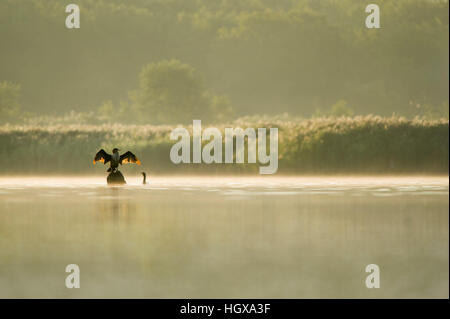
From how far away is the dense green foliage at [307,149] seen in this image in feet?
109

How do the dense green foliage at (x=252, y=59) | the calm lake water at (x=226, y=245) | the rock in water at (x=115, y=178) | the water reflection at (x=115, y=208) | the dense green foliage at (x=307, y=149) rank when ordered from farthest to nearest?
the dense green foliage at (x=252, y=59)
the dense green foliage at (x=307, y=149)
the rock in water at (x=115, y=178)
the water reflection at (x=115, y=208)
the calm lake water at (x=226, y=245)

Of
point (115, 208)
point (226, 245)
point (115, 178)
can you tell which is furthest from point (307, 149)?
point (226, 245)

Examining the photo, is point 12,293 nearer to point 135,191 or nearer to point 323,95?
point 135,191

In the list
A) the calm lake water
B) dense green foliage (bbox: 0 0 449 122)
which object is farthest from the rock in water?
dense green foliage (bbox: 0 0 449 122)

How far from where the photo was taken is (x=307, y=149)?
3384 cm

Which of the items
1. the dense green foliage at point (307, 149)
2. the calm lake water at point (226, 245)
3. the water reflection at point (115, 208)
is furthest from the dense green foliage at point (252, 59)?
the calm lake water at point (226, 245)

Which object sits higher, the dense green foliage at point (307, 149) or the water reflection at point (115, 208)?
the dense green foliage at point (307, 149)

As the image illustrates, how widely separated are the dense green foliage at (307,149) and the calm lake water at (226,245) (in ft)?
40.2

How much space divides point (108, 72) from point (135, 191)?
103 metres

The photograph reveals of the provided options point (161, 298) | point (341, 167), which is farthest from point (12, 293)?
point (341, 167)

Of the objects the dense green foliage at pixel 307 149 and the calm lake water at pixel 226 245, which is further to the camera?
Answer: the dense green foliage at pixel 307 149

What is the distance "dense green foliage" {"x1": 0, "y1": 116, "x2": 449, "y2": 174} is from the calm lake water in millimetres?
12244

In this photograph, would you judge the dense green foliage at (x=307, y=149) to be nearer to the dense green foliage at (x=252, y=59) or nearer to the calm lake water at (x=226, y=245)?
the calm lake water at (x=226, y=245)

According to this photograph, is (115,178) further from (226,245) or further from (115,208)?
(226,245)
